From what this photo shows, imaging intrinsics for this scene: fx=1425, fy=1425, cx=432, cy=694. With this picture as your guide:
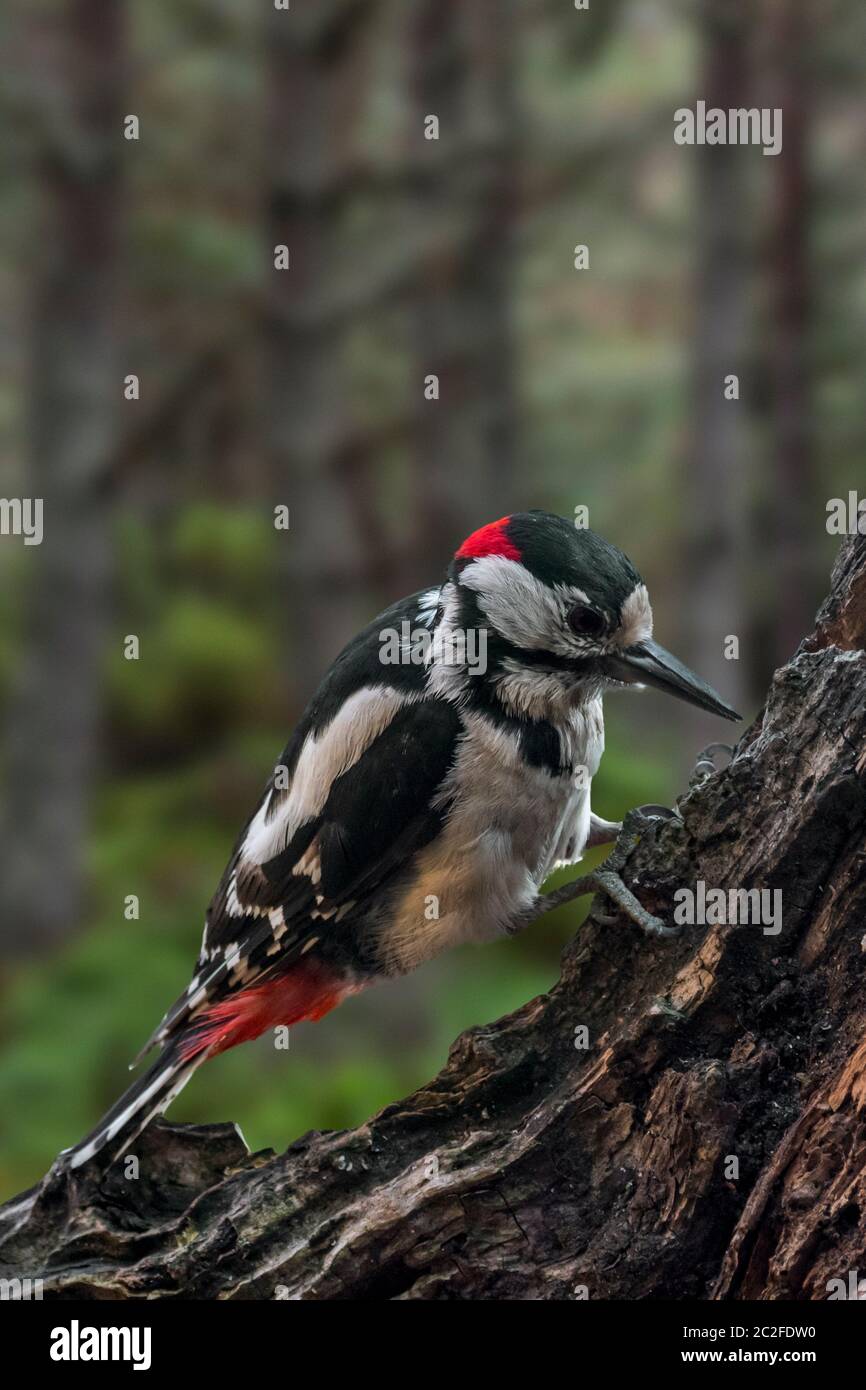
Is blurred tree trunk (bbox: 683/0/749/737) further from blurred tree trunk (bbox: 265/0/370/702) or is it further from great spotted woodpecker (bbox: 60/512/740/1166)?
great spotted woodpecker (bbox: 60/512/740/1166)

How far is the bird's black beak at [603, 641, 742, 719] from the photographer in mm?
2416

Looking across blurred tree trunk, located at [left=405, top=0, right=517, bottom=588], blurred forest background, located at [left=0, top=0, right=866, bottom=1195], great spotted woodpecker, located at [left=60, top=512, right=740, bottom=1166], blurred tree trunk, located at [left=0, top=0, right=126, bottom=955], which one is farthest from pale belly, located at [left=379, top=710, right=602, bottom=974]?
blurred tree trunk, located at [left=405, top=0, right=517, bottom=588]

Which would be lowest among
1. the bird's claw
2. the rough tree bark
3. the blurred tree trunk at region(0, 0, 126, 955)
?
the rough tree bark

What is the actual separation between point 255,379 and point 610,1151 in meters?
8.19

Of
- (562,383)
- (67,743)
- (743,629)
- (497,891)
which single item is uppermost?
(562,383)

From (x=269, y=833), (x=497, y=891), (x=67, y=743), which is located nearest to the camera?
(x=497, y=891)

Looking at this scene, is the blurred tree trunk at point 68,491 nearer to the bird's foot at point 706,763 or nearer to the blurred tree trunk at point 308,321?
the blurred tree trunk at point 308,321

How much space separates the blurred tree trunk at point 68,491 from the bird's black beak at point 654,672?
150 inches

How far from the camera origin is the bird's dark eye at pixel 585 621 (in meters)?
2.40

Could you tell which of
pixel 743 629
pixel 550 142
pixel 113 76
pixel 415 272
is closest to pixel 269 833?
pixel 415 272

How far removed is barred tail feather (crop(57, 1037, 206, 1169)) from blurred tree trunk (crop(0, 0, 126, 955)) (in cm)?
371
